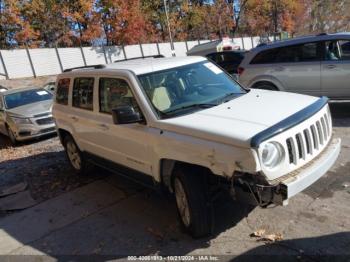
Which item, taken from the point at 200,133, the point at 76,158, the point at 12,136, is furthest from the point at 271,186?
the point at 12,136

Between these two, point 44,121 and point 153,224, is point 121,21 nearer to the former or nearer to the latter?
point 44,121

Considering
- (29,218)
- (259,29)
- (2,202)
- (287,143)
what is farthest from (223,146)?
(259,29)

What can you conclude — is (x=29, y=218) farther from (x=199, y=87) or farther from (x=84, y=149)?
(x=199, y=87)

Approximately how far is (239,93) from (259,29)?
59036 millimetres

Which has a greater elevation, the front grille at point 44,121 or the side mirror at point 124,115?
the side mirror at point 124,115

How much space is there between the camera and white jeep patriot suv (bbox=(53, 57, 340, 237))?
3.70m

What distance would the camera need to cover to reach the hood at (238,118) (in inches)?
149

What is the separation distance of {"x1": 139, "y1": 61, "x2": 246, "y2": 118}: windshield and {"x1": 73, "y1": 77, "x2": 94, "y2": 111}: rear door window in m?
1.19

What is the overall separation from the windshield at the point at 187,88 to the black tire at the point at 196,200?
76cm

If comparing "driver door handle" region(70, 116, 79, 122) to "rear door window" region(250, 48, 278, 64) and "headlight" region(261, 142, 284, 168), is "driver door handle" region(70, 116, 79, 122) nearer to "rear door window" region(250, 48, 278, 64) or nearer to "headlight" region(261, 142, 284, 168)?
"headlight" region(261, 142, 284, 168)

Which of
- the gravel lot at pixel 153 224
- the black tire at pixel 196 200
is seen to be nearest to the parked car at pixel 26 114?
the gravel lot at pixel 153 224

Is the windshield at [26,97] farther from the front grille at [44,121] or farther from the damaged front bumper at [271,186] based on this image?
the damaged front bumper at [271,186]

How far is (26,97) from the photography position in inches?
489

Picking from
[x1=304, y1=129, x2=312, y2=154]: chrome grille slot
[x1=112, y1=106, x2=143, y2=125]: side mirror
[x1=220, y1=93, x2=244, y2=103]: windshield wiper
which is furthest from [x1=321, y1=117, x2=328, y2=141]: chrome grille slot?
[x1=112, y1=106, x2=143, y2=125]: side mirror
